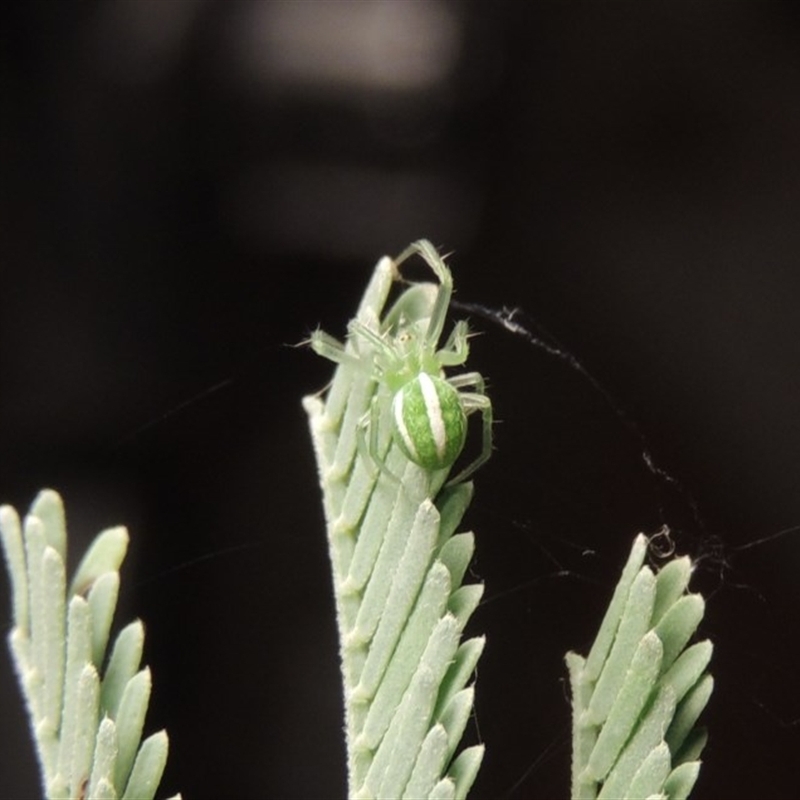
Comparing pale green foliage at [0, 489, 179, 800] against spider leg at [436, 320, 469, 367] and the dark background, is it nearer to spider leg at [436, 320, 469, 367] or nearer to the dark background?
spider leg at [436, 320, 469, 367]

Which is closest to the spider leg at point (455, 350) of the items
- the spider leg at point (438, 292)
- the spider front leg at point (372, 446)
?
→ the spider leg at point (438, 292)

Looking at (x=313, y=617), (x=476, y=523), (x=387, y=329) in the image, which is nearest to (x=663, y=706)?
(x=387, y=329)

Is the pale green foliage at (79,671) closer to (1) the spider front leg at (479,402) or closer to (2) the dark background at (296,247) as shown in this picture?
(1) the spider front leg at (479,402)

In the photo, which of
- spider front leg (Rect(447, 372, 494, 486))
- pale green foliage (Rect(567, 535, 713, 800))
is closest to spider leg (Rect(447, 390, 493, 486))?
spider front leg (Rect(447, 372, 494, 486))

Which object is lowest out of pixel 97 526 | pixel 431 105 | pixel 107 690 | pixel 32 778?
pixel 32 778

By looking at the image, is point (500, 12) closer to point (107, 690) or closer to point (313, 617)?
point (313, 617)

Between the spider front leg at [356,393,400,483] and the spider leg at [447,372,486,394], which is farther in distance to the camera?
the spider leg at [447,372,486,394]
